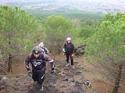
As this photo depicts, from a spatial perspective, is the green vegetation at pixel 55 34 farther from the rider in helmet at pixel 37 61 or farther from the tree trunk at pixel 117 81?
the rider in helmet at pixel 37 61

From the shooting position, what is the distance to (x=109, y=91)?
21.7 metres

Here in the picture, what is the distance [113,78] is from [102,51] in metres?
1.89

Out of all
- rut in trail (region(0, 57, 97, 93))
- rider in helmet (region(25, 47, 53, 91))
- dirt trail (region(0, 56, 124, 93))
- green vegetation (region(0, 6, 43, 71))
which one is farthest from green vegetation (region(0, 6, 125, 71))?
rider in helmet (region(25, 47, 53, 91))

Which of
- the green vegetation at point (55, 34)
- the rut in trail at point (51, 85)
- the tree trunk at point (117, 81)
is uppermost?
the green vegetation at point (55, 34)

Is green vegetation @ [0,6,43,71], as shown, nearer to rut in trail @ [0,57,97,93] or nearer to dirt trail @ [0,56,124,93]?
dirt trail @ [0,56,124,93]

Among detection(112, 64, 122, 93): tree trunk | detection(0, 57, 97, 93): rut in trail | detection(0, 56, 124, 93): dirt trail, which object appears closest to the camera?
detection(0, 57, 97, 93): rut in trail

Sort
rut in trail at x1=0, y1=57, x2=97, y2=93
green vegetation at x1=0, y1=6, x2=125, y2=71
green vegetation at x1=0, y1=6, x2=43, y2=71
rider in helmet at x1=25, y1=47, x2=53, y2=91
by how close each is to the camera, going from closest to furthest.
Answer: rider in helmet at x1=25, y1=47, x2=53, y2=91 < rut in trail at x1=0, y1=57, x2=97, y2=93 < green vegetation at x1=0, y1=6, x2=125, y2=71 < green vegetation at x1=0, y1=6, x2=43, y2=71

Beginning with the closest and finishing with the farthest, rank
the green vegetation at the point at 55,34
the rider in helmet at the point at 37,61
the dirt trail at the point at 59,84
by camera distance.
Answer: the rider in helmet at the point at 37,61 → the dirt trail at the point at 59,84 → the green vegetation at the point at 55,34

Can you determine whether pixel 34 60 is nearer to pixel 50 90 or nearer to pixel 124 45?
pixel 50 90

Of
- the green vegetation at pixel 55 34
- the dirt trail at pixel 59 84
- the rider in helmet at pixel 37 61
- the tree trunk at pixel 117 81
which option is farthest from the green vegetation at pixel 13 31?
the rider in helmet at pixel 37 61

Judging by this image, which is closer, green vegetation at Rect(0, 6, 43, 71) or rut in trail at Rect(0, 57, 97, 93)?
rut in trail at Rect(0, 57, 97, 93)

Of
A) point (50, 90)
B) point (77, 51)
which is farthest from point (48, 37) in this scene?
point (50, 90)

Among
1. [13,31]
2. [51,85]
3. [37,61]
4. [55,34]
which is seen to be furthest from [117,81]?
[55,34]

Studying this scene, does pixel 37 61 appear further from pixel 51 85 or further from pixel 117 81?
pixel 117 81
